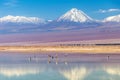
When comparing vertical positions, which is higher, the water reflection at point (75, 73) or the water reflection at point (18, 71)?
the water reflection at point (18, 71)

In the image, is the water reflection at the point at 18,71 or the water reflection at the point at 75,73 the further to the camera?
the water reflection at the point at 18,71

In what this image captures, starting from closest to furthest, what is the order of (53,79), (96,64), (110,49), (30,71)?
(53,79), (30,71), (96,64), (110,49)

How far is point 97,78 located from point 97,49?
30558 mm

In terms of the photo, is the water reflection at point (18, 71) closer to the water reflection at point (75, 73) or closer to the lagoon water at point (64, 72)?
the lagoon water at point (64, 72)

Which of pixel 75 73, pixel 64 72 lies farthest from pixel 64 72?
pixel 75 73

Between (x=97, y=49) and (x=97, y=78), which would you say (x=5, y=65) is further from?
(x=97, y=49)

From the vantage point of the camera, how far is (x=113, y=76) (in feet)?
99.9

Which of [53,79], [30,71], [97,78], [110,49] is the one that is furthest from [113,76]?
[110,49]

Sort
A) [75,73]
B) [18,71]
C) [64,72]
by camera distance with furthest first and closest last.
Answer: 1. [18,71]
2. [64,72]
3. [75,73]

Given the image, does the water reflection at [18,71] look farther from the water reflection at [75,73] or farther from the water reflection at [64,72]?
the water reflection at [75,73]

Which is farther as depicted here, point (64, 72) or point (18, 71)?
point (18, 71)

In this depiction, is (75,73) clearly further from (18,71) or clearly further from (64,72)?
(18,71)

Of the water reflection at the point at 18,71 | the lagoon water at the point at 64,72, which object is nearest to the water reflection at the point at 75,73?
the lagoon water at the point at 64,72

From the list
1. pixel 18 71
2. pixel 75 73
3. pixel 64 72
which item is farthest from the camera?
pixel 18 71
